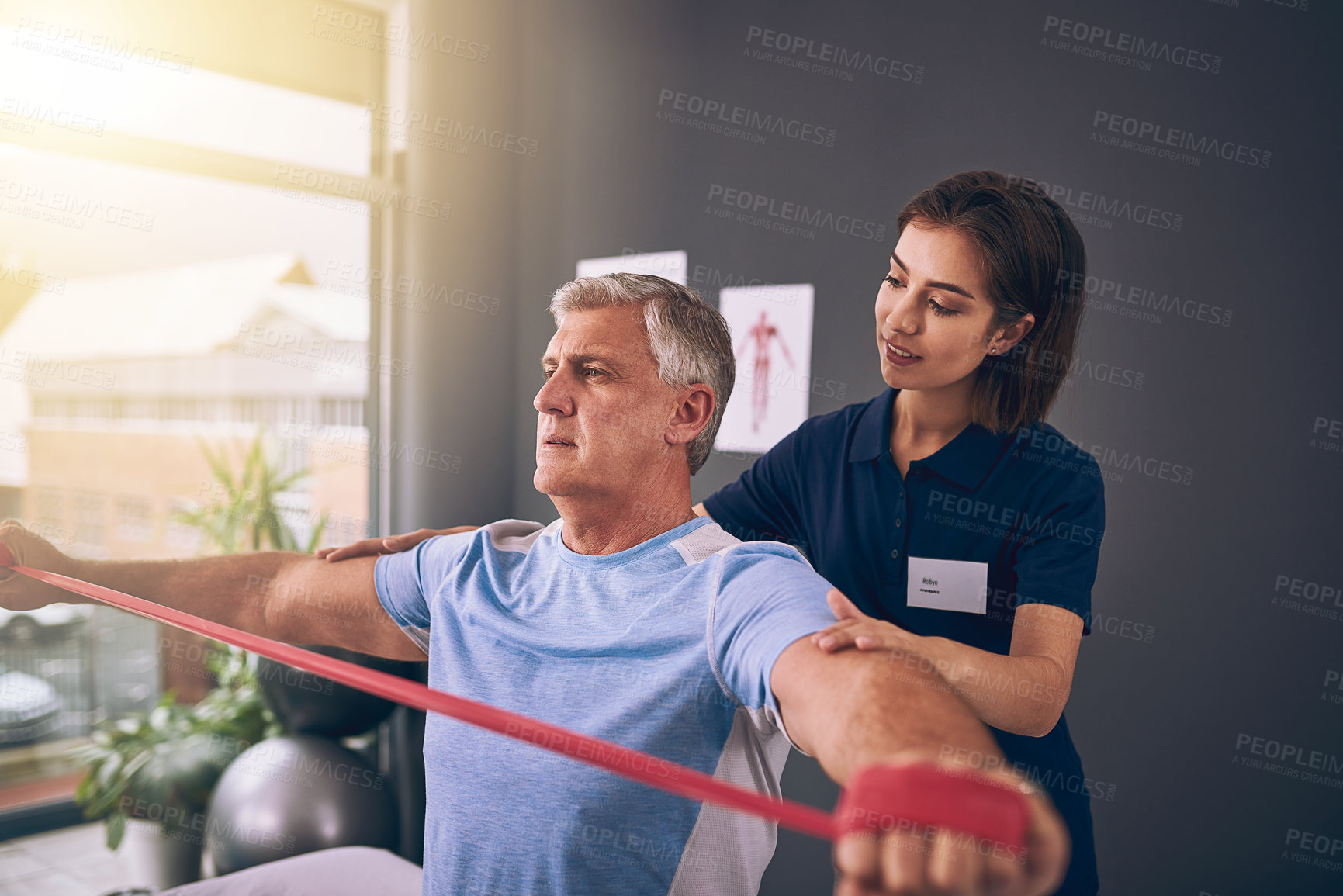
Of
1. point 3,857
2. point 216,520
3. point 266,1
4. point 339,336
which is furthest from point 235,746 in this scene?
point 266,1

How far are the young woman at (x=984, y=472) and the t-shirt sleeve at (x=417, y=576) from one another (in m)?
0.07

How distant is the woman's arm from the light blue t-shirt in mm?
116

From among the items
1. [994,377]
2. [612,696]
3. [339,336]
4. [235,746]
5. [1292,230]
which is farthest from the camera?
[339,336]

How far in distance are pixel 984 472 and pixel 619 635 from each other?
79cm

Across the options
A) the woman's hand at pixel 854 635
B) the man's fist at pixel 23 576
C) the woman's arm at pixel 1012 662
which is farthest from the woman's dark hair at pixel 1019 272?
the man's fist at pixel 23 576

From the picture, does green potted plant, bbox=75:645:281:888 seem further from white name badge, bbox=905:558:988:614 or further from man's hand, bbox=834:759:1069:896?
man's hand, bbox=834:759:1069:896

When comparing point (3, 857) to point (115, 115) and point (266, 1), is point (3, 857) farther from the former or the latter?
point (266, 1)

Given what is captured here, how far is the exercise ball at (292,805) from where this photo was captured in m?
2.65

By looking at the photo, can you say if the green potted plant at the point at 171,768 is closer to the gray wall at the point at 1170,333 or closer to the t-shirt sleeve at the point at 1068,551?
the gray wall at the point at 1170,333

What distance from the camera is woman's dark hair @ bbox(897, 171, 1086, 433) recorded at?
5.14 feet

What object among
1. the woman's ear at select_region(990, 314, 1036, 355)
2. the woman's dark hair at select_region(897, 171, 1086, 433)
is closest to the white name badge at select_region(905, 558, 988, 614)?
the woman's dark hair at select_region(897, 171, 1086, 433)

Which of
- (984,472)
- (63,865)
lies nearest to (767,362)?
(984,472)

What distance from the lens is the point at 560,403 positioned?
144 cm

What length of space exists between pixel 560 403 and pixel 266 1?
2807 millimetres
